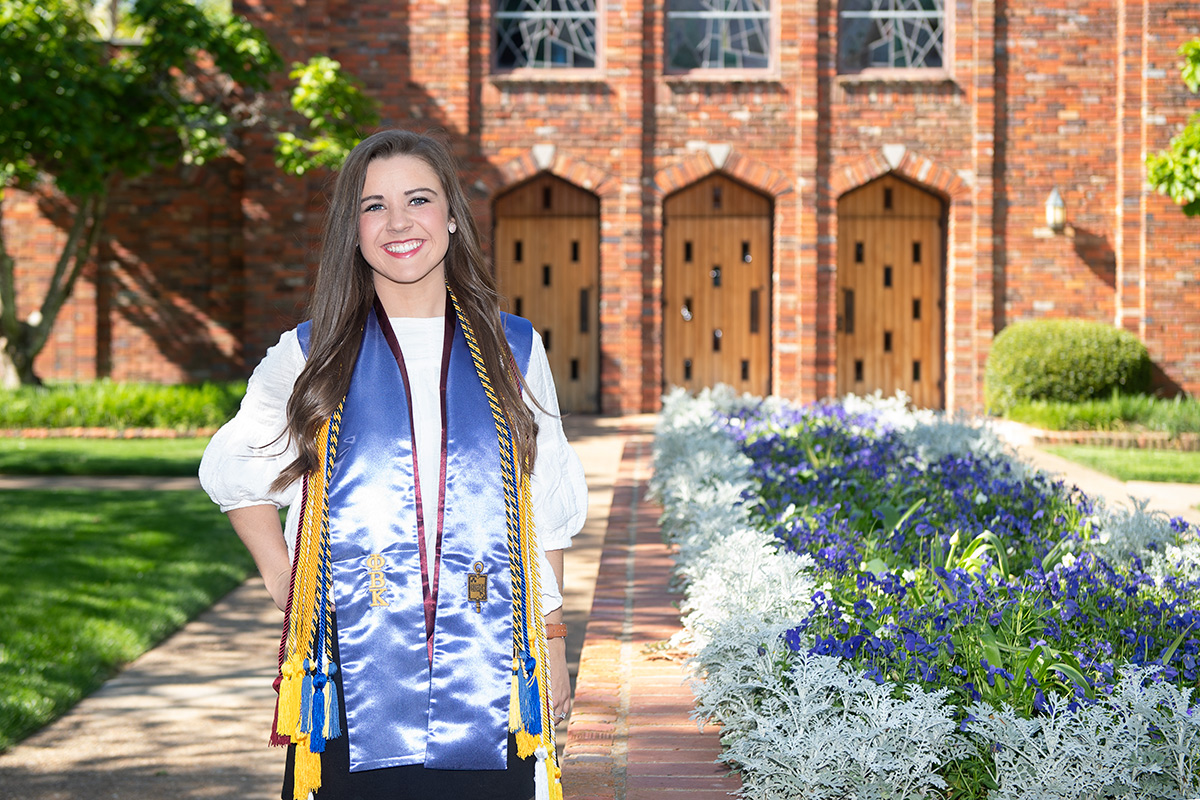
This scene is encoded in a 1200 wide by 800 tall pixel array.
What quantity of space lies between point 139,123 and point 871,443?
1010 cm

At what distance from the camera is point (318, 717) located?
198cm

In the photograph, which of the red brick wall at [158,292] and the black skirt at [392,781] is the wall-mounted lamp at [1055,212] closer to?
the red brick wall at [158,292]

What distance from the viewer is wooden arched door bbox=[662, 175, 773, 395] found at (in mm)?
15852

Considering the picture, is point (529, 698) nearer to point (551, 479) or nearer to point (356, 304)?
point (551, 479)

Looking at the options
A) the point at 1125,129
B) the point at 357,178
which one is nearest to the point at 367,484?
the point at 357,178

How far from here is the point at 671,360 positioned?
1600 centimetres

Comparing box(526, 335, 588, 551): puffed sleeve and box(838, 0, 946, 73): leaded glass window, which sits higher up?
box(838, 0, 946, 73): leaded glass window

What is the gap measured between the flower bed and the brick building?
985 cm

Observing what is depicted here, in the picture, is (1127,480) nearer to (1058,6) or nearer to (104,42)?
(1058,6)

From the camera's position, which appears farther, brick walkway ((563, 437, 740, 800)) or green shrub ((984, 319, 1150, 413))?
green shrub ((984, 319, 1150, 413))

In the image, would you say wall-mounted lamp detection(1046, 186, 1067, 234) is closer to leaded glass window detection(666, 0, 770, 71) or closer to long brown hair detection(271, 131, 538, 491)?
leaded glass window detection(666, 0, 770, 71)

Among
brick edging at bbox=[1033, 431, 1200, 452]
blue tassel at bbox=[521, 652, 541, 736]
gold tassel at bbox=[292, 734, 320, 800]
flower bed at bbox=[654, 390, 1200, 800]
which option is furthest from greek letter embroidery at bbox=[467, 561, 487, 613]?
brick edging at bbox=[1033, 431, 1200, 452]

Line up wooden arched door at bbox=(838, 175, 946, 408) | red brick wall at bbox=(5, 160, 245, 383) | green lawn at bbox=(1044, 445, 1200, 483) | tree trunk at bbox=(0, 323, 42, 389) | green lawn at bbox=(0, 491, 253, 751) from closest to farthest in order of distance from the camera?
green lawn at bbox=(0, 491, 253, 751) → green lawn at bbox=(1044, 445, 1200, 483) → tree trunk at bbox=(0, 323, 42, 389) → red brick wall at bbox=(5, 160, 245, 383) → wooden arched door at bbox=(838, 175, 946, 408)

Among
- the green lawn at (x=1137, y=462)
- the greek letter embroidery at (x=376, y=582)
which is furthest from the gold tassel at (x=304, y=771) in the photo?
the green lawn at (x=1137, y=462)
